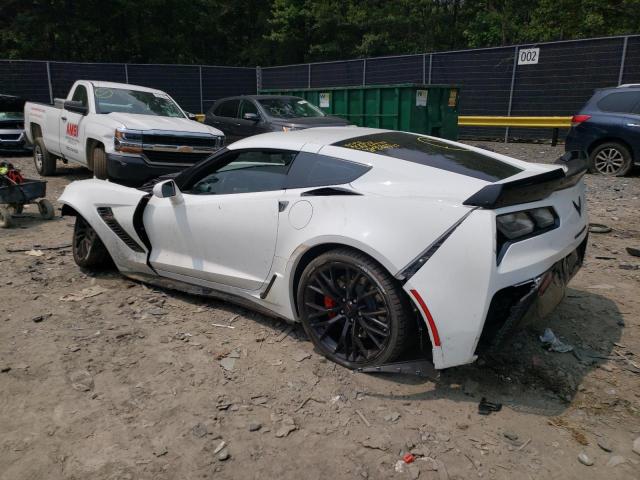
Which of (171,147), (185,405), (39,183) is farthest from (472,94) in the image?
(185,405)

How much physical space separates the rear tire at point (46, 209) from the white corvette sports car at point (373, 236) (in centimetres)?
361

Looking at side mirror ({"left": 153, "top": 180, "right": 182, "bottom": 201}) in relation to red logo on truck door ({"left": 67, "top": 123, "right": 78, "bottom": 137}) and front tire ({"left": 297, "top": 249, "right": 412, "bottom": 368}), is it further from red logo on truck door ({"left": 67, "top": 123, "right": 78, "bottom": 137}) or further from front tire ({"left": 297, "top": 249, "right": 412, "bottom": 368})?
red logo on truck door ({"left": 67, "top": 123, "right": 78, "bottom": 137})

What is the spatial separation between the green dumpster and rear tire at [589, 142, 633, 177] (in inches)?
169

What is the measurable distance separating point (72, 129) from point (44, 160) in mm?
1890

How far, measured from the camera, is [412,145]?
3674mm

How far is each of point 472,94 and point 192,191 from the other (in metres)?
14.3

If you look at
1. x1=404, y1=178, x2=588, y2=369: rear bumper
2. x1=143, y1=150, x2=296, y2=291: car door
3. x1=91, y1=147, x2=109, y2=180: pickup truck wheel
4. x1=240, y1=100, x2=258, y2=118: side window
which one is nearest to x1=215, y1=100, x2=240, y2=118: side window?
x1=240, y1=100, x2=258, y2=118: side window

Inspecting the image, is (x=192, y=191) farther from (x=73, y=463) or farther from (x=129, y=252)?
(x=73, y=463)

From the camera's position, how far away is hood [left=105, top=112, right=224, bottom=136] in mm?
8086

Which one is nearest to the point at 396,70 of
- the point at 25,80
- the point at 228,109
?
the point at 228,109

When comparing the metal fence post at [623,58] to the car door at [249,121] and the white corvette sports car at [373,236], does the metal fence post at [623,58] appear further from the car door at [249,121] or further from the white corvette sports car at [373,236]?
the white corvette sports car at [373,236]

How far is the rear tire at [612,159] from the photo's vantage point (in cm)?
951

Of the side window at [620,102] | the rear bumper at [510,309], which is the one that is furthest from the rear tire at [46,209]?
the side window at [620,102]

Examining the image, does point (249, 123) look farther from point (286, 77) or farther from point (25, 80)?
point (286, 77)
